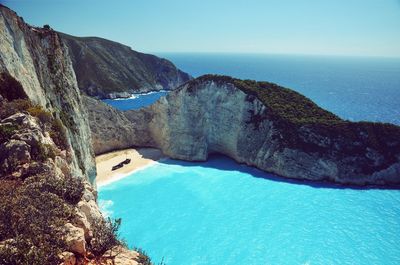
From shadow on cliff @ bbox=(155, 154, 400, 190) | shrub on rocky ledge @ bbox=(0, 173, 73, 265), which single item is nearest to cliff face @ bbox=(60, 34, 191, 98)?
shadow on cliff @ bbox=(155, 154, 400, 190)

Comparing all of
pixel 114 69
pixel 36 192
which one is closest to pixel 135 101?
pixel 114 69

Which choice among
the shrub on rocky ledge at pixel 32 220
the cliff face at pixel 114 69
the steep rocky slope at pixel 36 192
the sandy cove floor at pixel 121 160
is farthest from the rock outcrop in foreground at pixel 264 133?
the cliff face at pixel 114 69

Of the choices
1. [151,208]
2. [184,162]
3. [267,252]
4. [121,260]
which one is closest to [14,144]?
[121,260]

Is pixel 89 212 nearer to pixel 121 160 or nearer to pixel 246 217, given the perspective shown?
pixel 246 217

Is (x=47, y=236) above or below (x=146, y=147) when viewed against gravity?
above

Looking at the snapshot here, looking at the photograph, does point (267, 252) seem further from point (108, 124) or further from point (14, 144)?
point (108, 124)

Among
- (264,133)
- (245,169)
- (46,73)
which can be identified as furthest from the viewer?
(264,133)
